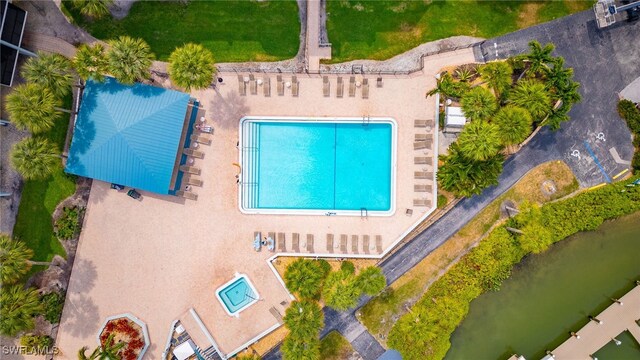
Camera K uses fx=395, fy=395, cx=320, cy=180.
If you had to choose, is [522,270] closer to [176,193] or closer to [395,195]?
[395,195]

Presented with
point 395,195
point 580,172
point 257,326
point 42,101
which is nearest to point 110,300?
point 257,326

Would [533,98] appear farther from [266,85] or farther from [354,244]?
[266,85]

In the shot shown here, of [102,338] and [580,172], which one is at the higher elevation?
[580,172]

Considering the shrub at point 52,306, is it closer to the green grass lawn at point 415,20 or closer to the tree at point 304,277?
the tree at point 304,277

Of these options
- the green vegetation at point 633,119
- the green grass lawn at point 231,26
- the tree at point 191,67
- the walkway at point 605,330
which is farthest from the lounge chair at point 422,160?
the walkway at point 605,330

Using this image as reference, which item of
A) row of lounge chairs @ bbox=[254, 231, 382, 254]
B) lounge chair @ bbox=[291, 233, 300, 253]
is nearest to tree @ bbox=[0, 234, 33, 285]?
row of lounge chairs @ bbox=[254, 231, 382, 254]

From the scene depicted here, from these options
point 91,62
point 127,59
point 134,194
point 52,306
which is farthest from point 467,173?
point 52,306
